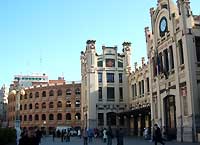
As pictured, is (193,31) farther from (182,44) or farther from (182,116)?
(182,116)

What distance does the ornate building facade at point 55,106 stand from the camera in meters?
91.2

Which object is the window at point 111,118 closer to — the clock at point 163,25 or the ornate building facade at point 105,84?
the ornate building facade at point 105,84

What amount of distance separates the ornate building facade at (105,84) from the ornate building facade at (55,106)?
61.8 ft

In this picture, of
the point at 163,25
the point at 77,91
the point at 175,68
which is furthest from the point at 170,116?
the point at 77,91

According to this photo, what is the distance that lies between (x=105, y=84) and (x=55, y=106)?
2636cm

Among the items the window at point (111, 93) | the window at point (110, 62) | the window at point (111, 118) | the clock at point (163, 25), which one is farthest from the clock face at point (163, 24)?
the window at point (111, 118)

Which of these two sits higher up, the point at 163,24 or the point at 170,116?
the point at 163,24

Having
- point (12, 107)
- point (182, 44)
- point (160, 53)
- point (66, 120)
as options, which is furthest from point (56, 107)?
point (182, 44)

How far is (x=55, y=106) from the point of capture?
3632 inches

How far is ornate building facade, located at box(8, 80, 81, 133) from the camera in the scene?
91.2 metres

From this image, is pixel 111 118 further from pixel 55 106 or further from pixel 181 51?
pixel 181 51

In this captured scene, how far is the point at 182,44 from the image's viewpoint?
3738 centimetres

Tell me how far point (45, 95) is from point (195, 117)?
210 ft

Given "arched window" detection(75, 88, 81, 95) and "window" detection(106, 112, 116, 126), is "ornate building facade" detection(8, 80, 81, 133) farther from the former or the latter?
"window" detection(106, 112, 116, 126)
